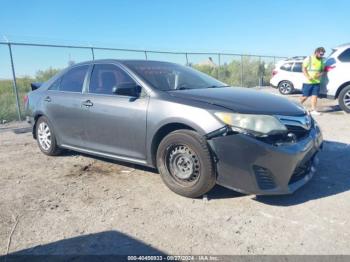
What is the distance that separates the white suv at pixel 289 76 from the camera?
51.2 ft

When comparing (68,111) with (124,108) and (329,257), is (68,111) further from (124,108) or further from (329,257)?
(329,257)

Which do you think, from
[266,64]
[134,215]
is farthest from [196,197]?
[266,64]

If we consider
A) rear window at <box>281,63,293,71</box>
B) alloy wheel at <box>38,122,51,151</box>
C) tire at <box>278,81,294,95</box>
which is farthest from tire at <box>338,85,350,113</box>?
alloy wheel at <box>38,122,51,151</box>

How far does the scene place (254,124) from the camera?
3.64 m

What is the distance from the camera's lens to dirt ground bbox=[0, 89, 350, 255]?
309 centimetres

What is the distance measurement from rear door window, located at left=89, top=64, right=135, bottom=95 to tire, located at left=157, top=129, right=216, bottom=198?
1161 millimetres

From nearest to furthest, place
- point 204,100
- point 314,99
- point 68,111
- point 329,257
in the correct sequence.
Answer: point 329,257, point 204,100, point 68,111, point 314,99

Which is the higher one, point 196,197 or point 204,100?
point 204,100

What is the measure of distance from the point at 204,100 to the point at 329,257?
2021mm

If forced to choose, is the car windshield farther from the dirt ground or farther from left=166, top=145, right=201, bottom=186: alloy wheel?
the dirt ground

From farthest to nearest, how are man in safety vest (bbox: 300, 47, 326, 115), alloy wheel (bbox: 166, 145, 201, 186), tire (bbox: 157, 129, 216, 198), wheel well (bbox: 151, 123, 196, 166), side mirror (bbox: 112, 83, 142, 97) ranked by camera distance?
man in safety vest (bbox: 300, 47, 326, 115), side mirror (bbox: 112, 83, 142, 97), wheel well (bbox: 151, 123, 196, 166), alloy wheel (bbox: 166, 145, 201, 186), tire (bbox: 157, 129, 216, 198)

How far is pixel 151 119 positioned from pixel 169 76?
0.90m

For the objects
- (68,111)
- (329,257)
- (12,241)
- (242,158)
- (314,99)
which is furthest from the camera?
(314,99)

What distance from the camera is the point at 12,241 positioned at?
10.6 feet
